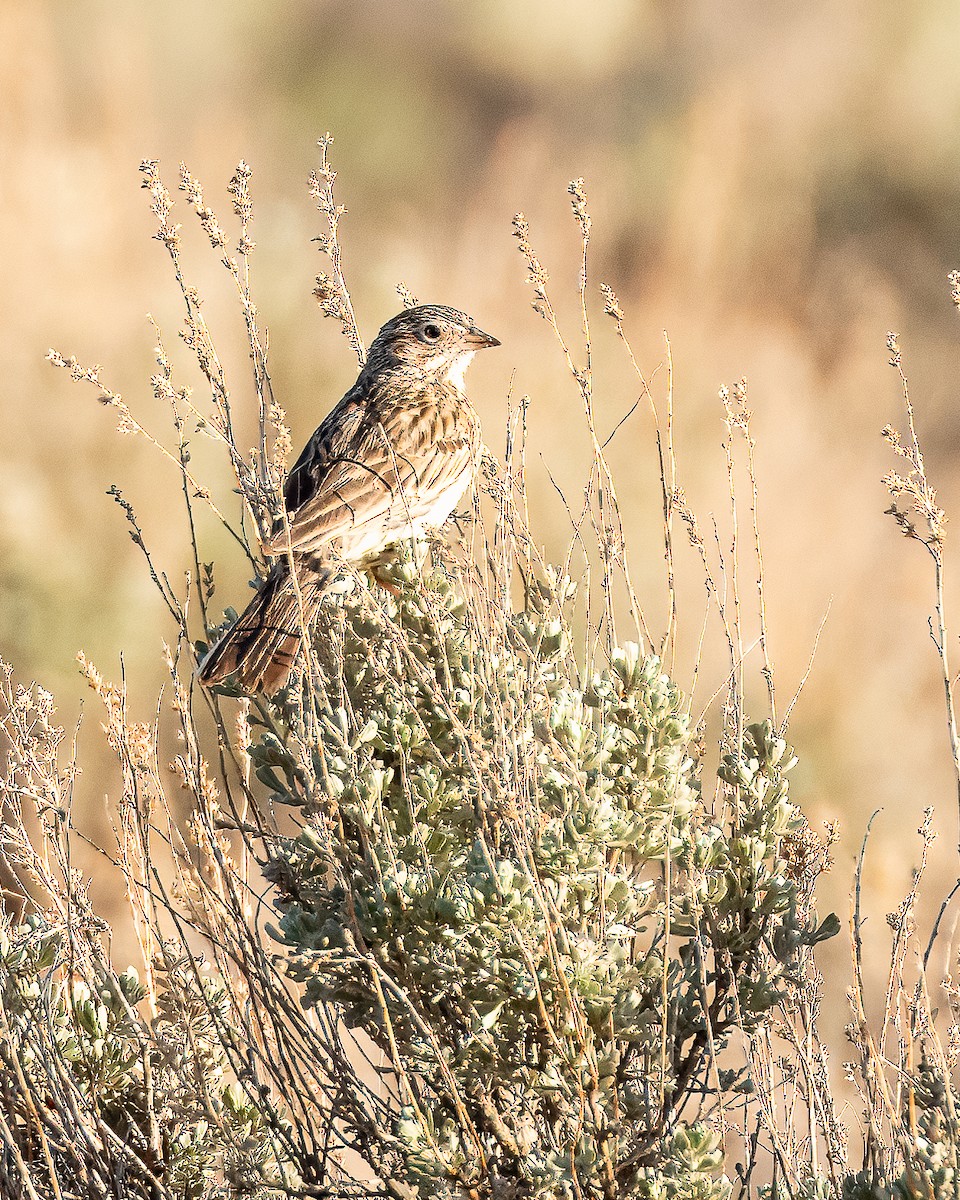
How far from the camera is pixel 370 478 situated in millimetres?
3533

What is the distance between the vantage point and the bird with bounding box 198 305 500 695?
292 centimetres

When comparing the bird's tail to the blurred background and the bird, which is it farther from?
the blurred background

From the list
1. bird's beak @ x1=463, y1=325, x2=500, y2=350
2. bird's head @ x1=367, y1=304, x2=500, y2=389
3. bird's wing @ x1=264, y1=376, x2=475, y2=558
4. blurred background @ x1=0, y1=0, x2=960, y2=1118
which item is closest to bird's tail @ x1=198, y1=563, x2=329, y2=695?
bird's wing @ x1=264, y1=376, x2=475, y2=558

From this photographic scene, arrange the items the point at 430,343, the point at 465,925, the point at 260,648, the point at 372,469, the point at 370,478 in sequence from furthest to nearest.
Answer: the point at 430,343 → the point at 370,478 → the point at 372,469 → the point at 260,648 → the point at 465,925

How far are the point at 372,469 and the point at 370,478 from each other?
345 millimetres

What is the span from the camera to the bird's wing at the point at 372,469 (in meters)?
3.46

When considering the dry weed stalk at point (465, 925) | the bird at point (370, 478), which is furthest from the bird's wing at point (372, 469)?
the dry weed stalk at point (465, 925)

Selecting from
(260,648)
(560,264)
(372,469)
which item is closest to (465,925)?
(260,648)

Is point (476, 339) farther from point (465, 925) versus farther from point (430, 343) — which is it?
point (465, 925)

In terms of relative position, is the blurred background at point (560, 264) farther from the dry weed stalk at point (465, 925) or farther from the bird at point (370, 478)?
the dry weed stalk at point (465, 925)

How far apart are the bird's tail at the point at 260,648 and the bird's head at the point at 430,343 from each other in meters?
1.48

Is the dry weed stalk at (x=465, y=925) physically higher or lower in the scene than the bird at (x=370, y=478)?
lower

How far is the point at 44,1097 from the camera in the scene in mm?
2703

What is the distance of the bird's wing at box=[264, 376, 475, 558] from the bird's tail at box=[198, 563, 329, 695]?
17 centimetres
